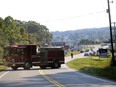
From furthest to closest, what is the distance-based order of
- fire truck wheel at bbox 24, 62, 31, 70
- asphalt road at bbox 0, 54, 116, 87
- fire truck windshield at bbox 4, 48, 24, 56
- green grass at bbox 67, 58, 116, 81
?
fire truck wheel at bbox 24, 62, 31, 70 → fire truck windshield at bbox 4, 48, 24, 56 → green grass at bbox 67, 58, 116, 81 → asphalt road at bbox 0, 54, 116, 87

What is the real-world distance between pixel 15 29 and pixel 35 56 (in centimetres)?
3767

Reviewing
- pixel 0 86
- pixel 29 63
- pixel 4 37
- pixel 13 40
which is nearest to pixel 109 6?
pixel 29 63

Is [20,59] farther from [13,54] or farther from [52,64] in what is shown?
[52,64]

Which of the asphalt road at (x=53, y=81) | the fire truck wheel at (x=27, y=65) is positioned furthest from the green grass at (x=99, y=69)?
the fire truck wheel at (x=27, y=65)

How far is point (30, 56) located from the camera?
45938 millimetres

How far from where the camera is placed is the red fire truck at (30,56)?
1778 inches

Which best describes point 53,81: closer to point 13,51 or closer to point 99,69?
point 99,69

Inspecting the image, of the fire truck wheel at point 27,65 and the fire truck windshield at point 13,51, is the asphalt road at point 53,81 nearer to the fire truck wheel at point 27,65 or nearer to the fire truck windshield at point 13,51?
the fire truck windshield at point 13,51

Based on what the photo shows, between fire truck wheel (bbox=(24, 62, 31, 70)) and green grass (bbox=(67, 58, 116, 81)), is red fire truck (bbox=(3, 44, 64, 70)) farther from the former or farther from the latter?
green grass (bbox=(67, 58, 116, 81))

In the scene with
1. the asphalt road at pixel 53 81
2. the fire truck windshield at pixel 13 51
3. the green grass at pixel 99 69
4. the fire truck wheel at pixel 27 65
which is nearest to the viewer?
the asphalt road at pixel 53 81

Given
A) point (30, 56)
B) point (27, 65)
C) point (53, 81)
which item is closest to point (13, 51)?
point (30, 56)

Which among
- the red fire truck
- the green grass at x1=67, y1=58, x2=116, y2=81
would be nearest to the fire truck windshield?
the red fire truck

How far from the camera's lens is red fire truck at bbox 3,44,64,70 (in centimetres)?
4516

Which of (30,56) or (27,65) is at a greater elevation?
(30,56)
